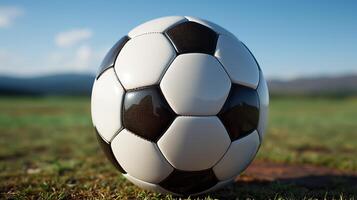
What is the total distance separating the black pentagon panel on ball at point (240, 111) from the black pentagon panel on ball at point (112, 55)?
111 cm

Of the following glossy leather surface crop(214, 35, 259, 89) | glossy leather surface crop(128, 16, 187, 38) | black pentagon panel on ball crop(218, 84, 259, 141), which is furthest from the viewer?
glossy leather surface crop(128, 16, 187, 38)

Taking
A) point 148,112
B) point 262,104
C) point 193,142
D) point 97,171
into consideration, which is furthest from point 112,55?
point 97,171

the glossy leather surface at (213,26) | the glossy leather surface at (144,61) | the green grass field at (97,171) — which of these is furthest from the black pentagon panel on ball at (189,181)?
the glossy leather surface at (213,26)

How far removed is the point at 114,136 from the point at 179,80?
2.62 feet

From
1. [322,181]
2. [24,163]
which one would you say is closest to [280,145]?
[322,181]

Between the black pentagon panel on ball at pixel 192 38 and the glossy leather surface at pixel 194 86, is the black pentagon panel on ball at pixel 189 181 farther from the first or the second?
the black pentagon panel on ball at pixel 192 38

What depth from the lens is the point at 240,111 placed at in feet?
10.9

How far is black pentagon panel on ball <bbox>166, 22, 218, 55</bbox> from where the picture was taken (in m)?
3.33

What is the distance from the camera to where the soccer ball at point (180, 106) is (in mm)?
3178

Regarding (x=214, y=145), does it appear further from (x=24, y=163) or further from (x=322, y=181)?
(x=24, y=163)

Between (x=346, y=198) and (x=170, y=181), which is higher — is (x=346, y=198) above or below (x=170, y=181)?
below

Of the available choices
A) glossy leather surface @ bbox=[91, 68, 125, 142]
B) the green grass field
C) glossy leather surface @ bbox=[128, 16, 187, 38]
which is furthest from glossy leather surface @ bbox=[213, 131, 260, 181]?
glossy leather surface @ bbox=[128, 16, 187, 38]

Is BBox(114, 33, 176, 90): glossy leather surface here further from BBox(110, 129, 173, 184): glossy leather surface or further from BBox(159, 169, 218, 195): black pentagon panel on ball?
BBox(159, 169, 218, 195): black pentagon panel on ball

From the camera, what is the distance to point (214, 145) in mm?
3256
